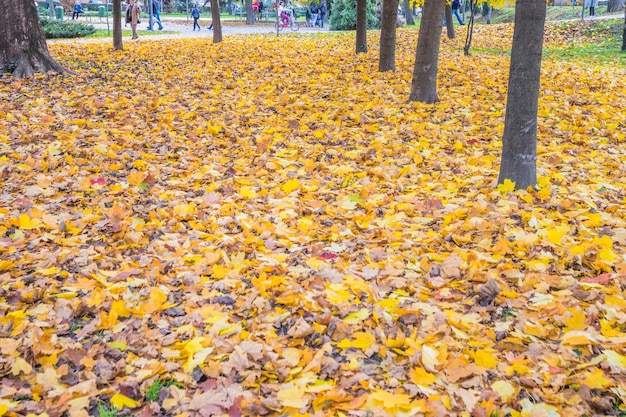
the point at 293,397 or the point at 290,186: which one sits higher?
the point at 290,186

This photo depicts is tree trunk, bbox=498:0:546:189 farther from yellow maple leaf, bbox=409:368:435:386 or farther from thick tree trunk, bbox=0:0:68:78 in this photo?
thick tree trunk, bbox=0:0:68:78

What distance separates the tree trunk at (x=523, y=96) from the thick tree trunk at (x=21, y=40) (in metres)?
8.41

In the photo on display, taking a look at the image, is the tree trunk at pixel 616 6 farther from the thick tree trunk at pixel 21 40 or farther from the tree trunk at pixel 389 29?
the thick tree trunk at pixel 21 40

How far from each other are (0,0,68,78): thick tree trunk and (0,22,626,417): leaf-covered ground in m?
2.11

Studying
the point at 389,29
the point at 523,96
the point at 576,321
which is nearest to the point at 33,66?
the point at 389,29

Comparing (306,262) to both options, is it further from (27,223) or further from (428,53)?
(428,53)

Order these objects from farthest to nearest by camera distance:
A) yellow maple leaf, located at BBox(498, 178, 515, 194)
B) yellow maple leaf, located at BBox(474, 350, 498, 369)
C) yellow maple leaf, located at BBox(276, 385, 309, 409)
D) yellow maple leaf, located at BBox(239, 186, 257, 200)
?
yellow maple leaf, located at BBox(239, 186, 257, 200) → yellow maple leaf, located at BBox(498, 178, 515, 194) → yellow maple leaf, located at BBox(474, 350, 498, 369) → yellow maple leaf, located at BBox(276, 385, 309, 409)

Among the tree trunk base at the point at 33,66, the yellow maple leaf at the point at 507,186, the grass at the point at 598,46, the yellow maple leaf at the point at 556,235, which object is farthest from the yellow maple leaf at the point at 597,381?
the grass at the point at 598,46

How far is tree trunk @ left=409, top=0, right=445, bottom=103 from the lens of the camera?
8297 mm

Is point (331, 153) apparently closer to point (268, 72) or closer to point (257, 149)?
point (257, 149)

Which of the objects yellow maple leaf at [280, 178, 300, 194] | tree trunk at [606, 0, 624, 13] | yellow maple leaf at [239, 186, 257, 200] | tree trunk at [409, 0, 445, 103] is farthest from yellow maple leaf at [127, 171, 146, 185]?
tree trunk at [606, 0, 624, 13]

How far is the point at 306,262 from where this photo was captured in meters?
3.84

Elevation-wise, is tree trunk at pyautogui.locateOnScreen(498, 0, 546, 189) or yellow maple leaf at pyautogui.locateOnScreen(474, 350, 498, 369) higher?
tree trunk at pyautogui.locateOnScreen(498, 0, 546, 189)

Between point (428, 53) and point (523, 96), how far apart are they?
12.0 ft
